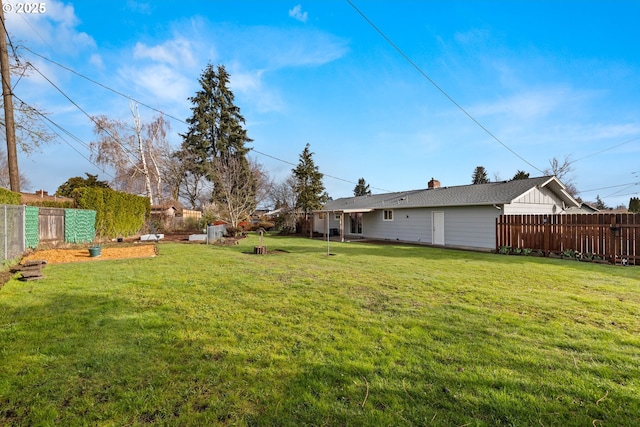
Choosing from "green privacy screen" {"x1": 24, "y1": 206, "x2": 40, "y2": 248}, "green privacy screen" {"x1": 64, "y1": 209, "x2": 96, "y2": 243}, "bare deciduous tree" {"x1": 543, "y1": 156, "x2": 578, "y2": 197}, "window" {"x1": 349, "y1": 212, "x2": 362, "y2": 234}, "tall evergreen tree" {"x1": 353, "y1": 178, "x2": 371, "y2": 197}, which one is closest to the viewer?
"green privacy screen" {"x1": 24, "y1": 206, "x2": 40, "y2": 248}

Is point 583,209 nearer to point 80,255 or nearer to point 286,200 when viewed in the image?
point 286,200

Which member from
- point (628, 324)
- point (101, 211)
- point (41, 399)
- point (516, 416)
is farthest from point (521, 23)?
point (101, 211)

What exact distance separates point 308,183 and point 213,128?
14.9 meters

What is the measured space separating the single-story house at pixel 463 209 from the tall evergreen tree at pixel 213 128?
1702cm

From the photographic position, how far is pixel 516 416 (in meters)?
2.00

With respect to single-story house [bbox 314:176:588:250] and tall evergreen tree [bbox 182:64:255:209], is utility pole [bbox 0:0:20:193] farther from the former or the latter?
tall evergreen tree [bbox 182:64:255:209]

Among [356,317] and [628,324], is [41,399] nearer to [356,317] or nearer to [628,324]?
[356,317]

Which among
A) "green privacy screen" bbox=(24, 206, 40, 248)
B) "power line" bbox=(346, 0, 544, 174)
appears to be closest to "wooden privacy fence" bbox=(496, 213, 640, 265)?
"power line" bbox=(346, 0, 544, 174)

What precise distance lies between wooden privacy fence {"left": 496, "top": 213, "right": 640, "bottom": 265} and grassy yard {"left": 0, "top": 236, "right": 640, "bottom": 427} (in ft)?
17.9

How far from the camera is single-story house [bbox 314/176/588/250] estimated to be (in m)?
13.6

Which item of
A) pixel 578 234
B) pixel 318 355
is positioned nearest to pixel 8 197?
pixel 318 355

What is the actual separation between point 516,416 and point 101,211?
1800cm

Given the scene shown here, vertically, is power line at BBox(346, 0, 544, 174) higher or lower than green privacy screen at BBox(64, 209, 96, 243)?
higher

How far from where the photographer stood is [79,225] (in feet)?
43.3
